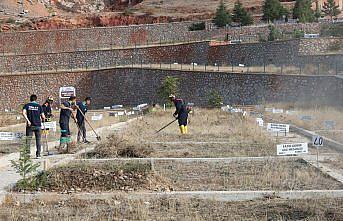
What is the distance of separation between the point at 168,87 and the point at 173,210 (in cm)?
3257

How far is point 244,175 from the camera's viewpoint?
12914 millimetres

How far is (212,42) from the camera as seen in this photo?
47969 millimetres

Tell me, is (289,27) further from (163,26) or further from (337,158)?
(337,158)

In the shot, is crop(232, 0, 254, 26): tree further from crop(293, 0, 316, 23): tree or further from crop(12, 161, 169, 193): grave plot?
crop(12, 161, 169, 193): grave plot

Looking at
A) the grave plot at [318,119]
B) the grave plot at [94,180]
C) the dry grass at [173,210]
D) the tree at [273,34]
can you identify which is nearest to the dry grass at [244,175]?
the grave plot at [94,180]

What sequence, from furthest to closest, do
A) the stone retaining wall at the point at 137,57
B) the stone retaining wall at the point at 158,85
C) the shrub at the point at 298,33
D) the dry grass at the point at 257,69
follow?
the stone retaining wall at the point at 137,57 < the shrub at the point at 298,33 < the dry grass at the point at 257,69 < the stone retaining wall at the point at 158,85

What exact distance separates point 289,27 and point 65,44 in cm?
1936

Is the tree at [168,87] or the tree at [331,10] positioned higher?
the tree at [331,10]

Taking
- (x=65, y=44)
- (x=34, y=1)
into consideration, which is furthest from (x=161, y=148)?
(x=34, y=1)

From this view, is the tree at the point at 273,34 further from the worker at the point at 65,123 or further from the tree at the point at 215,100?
the worker at the point at 65,123

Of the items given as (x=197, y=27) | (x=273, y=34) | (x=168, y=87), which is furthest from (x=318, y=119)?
(x=197, y=27)

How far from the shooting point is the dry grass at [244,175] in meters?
11.6

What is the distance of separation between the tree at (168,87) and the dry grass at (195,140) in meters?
11.9

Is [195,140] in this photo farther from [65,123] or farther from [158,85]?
[158,85]
